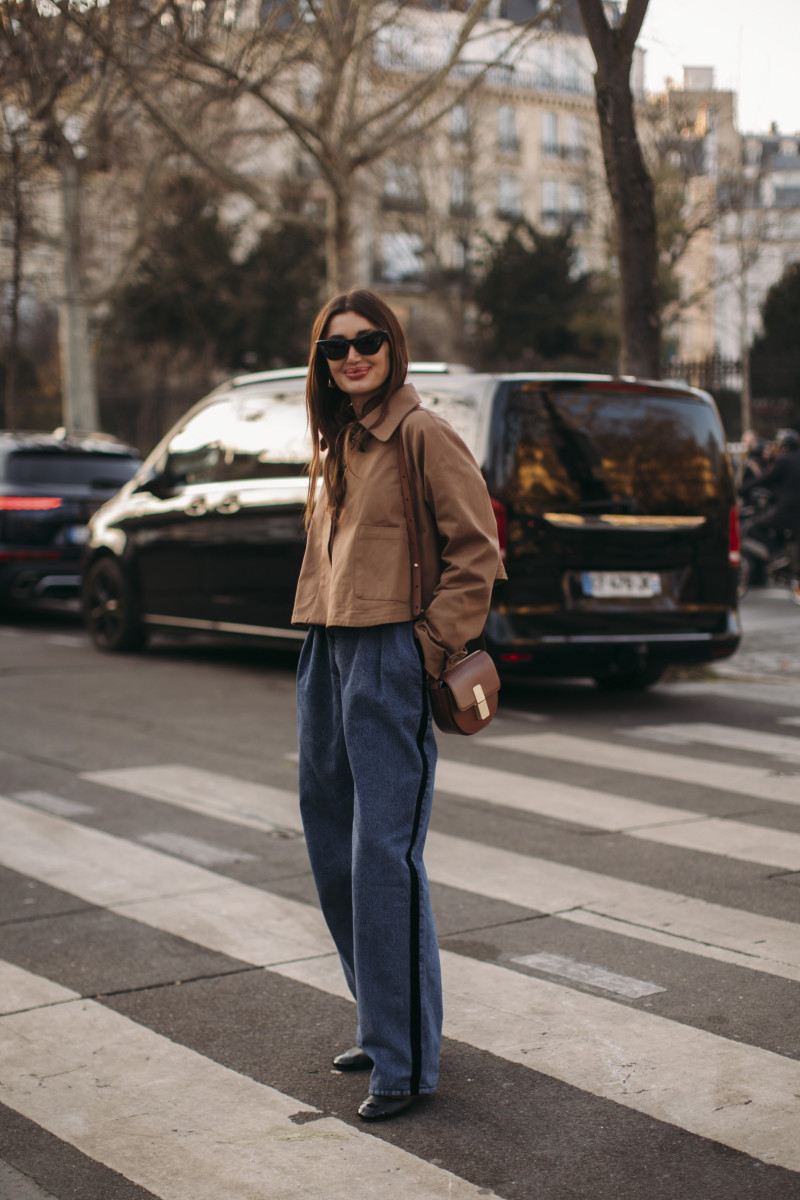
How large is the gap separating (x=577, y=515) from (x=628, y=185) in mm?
3443

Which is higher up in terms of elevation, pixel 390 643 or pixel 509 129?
pixel 509 129

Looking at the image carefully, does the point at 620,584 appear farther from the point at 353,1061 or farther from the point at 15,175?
the point at 15,175

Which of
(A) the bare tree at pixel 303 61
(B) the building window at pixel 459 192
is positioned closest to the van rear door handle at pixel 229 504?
(A) the bare tree at pixel 303 61

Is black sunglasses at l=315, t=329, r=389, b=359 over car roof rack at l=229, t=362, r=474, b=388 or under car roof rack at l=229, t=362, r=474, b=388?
under

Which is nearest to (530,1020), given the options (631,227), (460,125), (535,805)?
(535,805)

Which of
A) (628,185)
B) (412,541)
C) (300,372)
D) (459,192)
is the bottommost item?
(412,541)

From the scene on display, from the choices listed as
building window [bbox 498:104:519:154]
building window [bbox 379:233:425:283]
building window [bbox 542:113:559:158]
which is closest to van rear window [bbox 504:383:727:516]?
building window [bbox 379:233:425:283]

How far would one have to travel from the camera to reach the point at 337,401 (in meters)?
3.47

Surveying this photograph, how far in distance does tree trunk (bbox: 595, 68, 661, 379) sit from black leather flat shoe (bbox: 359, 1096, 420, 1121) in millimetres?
8428

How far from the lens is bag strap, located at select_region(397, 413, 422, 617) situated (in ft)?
10.6

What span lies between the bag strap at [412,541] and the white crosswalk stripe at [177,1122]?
1.14 metres

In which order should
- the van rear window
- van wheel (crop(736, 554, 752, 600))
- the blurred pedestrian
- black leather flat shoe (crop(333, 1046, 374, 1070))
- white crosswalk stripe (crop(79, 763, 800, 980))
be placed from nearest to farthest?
1. black leather flat shoe (crop(333, 1046, 374, 1070))
2. white crosswalk stripe (crop(79, 763, 800, 980))
3. the van rear window
4. van wheel (crop(736, 554, 752, 600))
5. the blurred pedestrian

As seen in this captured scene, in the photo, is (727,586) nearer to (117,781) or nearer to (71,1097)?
(117,781)

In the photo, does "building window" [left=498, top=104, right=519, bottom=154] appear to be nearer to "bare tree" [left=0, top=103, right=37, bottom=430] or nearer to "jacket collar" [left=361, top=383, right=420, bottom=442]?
"bare tree" [left=0, top=103, right=37, bottom=430]
